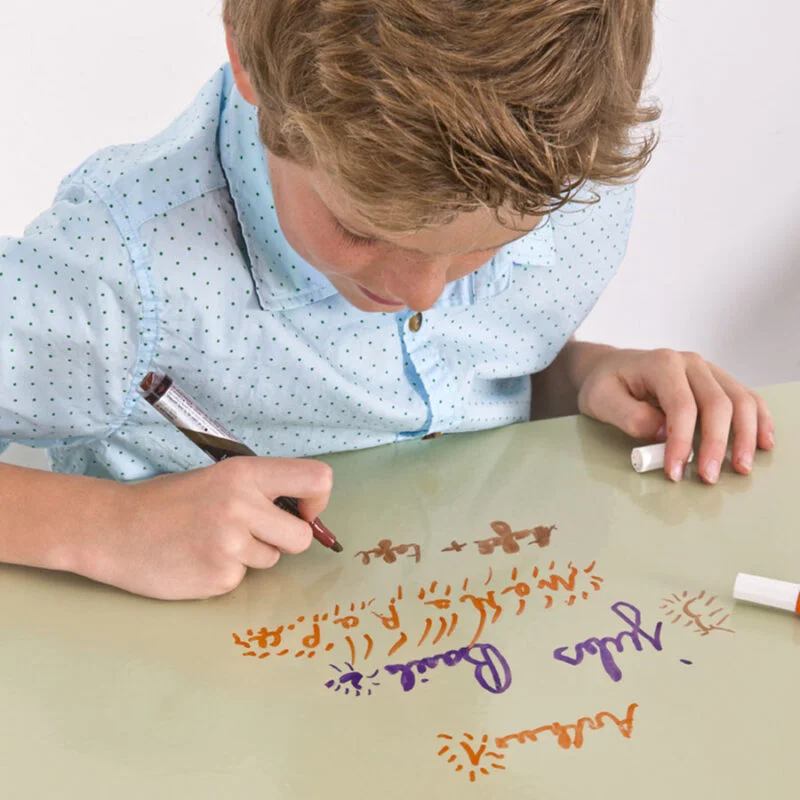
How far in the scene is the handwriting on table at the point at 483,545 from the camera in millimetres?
578

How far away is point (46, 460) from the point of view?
0.90 m

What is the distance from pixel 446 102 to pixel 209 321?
0.28m

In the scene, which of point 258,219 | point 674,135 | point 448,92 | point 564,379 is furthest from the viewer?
point 674,135

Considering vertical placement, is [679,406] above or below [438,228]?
below

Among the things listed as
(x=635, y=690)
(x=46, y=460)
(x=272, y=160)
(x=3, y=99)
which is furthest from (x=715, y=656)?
(x=3, y=99)

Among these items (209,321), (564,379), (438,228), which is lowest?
(564,379)

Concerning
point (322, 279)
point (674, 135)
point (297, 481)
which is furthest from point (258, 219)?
point (674, 135)

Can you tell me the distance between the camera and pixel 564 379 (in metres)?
0.88

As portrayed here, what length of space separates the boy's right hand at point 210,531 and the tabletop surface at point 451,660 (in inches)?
0.5

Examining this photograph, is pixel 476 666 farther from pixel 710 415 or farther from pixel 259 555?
pixel 710 415

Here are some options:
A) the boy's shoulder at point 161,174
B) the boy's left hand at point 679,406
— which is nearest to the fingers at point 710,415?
the boy's left hand at point 679,406

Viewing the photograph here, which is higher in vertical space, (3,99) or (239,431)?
(3,99)

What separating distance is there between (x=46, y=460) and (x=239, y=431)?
257mm

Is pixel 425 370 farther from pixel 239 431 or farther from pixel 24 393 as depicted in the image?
pixel 24 393
